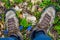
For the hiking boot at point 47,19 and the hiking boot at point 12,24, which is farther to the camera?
the hiking boot at point 47,19

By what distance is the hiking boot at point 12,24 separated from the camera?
3.94 meters

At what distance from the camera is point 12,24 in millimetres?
4152

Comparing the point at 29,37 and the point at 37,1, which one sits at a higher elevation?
the point at 37,1

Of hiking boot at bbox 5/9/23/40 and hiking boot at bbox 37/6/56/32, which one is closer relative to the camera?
hiking boot at bbox 5/9/23/40

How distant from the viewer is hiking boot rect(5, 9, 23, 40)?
394cm

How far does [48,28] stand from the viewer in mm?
4133

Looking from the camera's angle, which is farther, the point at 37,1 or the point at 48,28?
the point at 37,1

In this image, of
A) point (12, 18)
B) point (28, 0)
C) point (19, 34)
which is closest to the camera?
point (19, 34)

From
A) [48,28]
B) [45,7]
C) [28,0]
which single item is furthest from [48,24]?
[28,0]

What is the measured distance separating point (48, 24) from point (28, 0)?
694 millimetres

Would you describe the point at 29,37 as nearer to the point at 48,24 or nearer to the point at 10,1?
the point at 48,24

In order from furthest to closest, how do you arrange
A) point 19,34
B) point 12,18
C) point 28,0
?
point 28,0, point 12,18, point 19,34

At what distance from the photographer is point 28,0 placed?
4.55 m

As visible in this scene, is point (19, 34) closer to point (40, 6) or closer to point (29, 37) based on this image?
point (29, 37)
